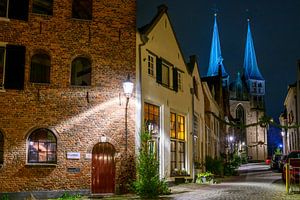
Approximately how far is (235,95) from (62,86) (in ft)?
276

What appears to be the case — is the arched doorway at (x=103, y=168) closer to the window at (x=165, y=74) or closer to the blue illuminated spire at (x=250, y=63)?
the window at (x=165, y=74)

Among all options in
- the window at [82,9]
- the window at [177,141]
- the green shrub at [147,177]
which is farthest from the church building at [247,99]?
the green shrub at [147,177]

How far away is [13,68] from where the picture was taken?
17.0 meters

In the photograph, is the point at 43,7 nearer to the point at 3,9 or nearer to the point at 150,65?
the point at 3,9

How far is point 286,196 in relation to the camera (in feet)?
53.7

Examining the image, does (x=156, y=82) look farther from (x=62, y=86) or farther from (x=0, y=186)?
(x=0, y=186)

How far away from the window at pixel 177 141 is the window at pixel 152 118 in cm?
192

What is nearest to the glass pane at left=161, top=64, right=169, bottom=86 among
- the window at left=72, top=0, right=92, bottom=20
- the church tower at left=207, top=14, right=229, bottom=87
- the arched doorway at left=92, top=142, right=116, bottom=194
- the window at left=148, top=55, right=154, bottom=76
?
the window at left=148, top=55, right=154, bottom=76

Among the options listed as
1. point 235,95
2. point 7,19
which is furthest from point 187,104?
point 235,95

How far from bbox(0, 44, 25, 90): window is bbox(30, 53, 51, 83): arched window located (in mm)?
497

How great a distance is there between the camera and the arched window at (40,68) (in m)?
17.4

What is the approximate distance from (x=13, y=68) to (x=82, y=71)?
2767 mm

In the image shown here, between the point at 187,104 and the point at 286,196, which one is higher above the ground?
the point at 187,104

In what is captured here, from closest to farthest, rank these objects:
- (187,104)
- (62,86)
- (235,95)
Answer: (62,86) < (187,104) < (235,95)
